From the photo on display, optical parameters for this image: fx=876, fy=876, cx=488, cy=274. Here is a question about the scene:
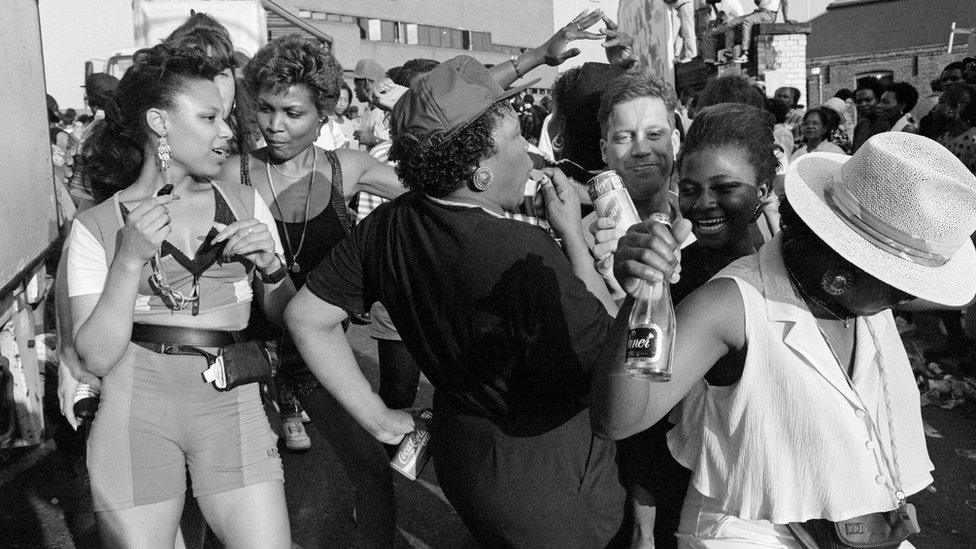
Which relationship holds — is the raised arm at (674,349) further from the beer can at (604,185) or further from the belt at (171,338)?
the belt at (171,338)

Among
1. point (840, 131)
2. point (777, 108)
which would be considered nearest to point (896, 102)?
point (840, 131)

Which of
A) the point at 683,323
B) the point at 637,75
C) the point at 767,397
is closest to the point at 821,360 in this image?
the point at 767,397

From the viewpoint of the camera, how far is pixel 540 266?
7.13ft

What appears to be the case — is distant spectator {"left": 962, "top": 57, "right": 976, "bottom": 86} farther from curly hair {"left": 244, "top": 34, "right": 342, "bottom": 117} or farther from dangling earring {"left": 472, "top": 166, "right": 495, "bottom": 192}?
dangling earring {"left": 472, "top": 166, "right": 495, "bottom": 192}

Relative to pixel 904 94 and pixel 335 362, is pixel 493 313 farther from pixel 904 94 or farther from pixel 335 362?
pixel 904 94

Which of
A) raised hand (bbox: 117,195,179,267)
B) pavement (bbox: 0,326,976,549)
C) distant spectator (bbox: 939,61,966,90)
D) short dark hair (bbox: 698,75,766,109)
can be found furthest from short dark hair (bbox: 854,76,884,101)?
raised hand (bbox: 117,195,179,267)

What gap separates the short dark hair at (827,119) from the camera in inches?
387

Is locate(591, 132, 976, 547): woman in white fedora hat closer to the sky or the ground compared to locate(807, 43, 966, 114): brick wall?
closer to the ground

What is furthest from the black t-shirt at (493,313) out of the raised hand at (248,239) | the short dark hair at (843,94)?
the short dark hair at (843,94)

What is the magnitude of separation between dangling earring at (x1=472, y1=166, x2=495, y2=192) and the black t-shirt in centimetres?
7

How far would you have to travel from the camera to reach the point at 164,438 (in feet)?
8.77

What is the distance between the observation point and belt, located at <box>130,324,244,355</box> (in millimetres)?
2705

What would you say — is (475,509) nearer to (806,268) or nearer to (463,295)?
(463,295)

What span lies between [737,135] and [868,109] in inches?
327
